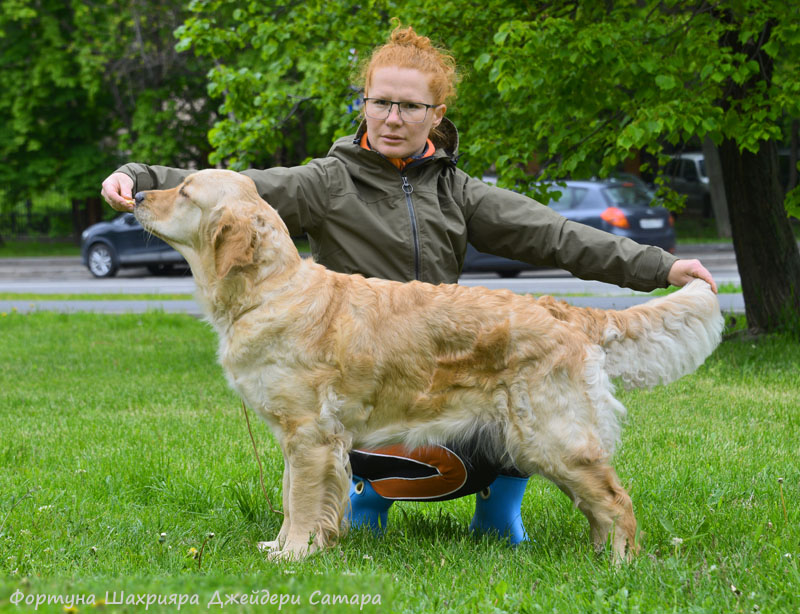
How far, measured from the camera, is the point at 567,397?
3504mm

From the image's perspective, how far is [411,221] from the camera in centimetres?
409

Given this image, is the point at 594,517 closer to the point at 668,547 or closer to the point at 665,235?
the point at 668,547

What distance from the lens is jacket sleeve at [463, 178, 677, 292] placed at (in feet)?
12.9

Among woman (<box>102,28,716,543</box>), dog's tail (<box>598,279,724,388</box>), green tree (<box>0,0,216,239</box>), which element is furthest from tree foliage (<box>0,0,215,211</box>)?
dog's tail (<box>598,279,724,388</box>)

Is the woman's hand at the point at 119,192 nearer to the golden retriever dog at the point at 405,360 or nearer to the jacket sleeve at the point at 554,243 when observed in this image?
the golden retriever dog at the point at 405,360

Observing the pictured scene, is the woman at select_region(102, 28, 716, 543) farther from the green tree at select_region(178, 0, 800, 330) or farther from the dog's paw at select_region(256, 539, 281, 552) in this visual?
the green tree at select_region(178, 0, 800, 330)

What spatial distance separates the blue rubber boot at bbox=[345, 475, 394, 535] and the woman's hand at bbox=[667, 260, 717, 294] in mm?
1676

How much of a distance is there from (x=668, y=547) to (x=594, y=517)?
16.5 inches

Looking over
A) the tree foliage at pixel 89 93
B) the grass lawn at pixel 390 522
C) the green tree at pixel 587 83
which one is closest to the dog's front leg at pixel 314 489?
the grass lawn at pixel 390 522

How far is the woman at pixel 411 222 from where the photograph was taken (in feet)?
12.9

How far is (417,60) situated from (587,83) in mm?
4670

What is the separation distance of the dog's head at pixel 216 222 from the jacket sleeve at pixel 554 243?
1.09 metres

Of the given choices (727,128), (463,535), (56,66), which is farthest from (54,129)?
(463,535)

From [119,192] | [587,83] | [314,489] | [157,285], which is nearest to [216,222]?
[119,192]
